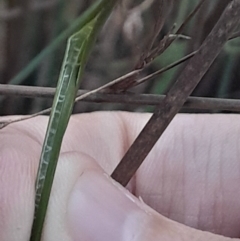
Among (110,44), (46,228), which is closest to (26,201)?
(46,228)

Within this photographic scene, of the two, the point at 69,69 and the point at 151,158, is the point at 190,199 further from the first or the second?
the point at 69,69

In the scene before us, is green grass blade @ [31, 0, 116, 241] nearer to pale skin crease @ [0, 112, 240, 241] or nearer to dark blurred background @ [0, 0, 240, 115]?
pale skin crease @ [0, 112, 240, 241]

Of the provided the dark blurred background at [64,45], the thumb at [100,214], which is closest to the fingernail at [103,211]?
the thumb at [100,214]

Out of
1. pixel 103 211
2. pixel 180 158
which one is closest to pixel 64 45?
pixel 180 158

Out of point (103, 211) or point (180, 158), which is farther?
point (180, 158)

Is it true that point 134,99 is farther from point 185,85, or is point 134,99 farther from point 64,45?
point 64,45

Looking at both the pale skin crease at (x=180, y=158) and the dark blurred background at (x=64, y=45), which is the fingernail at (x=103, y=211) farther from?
the dark blurred background at (x=64, y=45)
